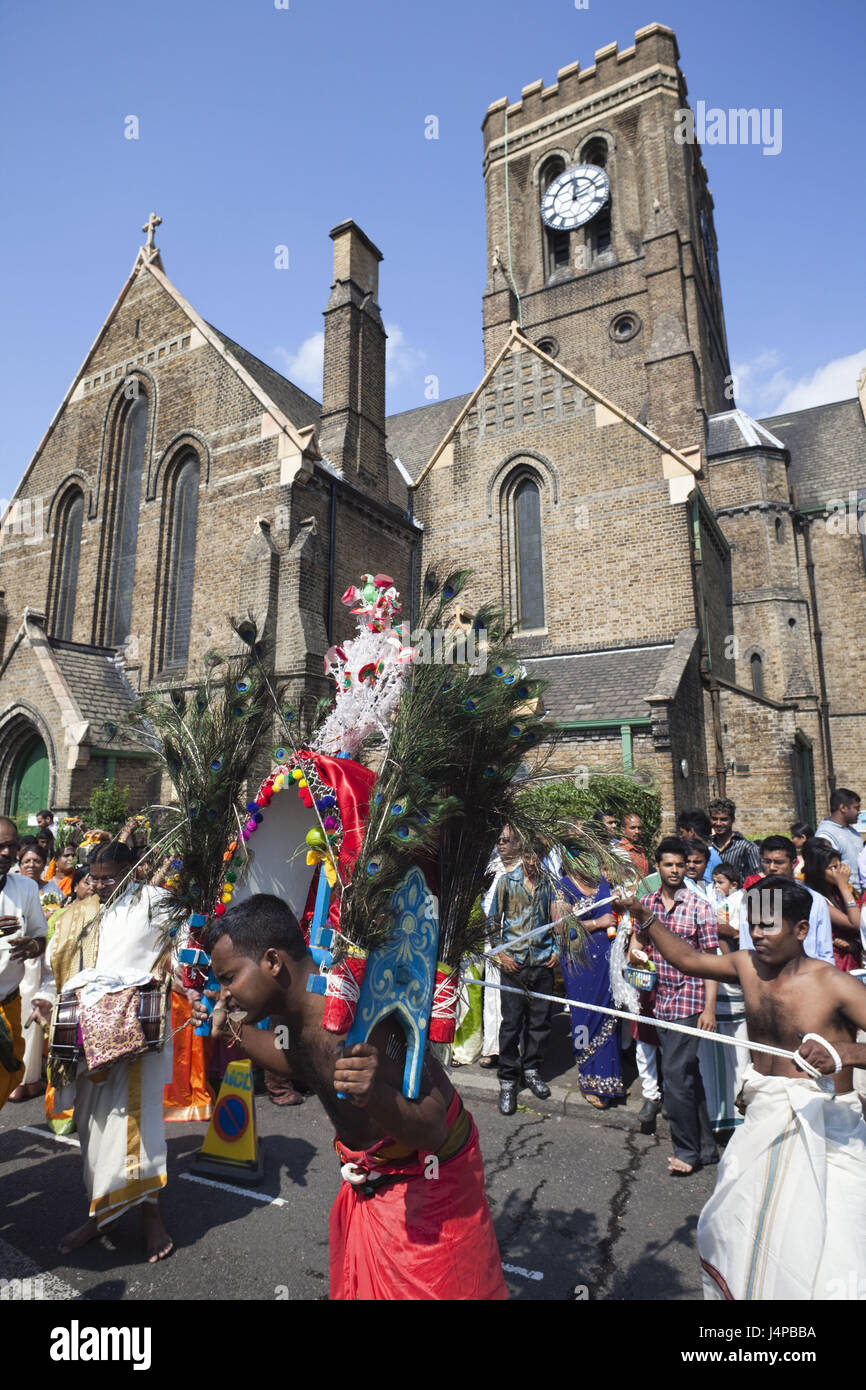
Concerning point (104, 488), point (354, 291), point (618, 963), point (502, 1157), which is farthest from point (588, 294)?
→ point (502, 1157)

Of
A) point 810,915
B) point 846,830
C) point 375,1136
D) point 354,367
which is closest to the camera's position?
point 375,1136

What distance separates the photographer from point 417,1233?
83.6 inches

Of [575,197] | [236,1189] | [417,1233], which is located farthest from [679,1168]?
[575,197]

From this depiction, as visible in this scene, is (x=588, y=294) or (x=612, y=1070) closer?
(x=612, y=1070)

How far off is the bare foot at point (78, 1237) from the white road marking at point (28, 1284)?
0.50ft

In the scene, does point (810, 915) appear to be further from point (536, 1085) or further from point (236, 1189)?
point (236, 1189)

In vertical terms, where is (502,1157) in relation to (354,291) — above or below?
below

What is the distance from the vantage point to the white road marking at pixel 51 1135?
522 centimetres

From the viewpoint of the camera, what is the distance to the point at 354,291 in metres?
17.2

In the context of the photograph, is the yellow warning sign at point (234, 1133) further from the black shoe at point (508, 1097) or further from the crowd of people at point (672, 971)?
the black shoe at point (508, 1097)

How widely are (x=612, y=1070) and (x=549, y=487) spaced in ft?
46.6

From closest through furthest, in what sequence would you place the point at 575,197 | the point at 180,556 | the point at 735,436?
the point at 180,556 < the point at 735,436 < the point at 575,197

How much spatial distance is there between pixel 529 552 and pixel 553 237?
19.3 m

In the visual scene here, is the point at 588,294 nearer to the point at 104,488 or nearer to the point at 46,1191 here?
the point at 104,488
